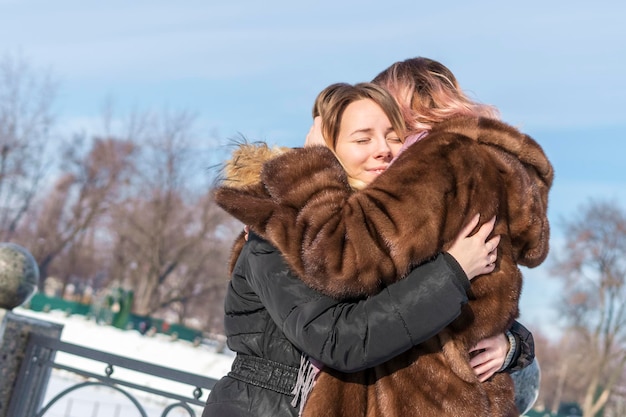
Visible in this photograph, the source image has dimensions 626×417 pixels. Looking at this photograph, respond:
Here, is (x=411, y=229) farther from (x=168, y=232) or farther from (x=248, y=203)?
(x=168, y=232)

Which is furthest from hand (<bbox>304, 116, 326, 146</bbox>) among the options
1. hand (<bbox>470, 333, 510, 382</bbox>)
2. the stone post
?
the stone post

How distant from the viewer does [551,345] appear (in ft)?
174

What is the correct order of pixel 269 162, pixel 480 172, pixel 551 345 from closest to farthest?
pixel 480 172 → pixel 269 162 → pixel 551 345

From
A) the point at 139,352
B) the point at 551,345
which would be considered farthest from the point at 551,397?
the point at 139,352

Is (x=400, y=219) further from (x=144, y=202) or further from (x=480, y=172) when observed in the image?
(x=144, y=202)

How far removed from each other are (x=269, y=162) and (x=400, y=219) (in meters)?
0.50

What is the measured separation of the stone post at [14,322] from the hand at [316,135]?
12.5 feet

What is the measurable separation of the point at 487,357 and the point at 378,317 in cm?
48

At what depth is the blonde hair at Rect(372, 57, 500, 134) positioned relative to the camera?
2.50m

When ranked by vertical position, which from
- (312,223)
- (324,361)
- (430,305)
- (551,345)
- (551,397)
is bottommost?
(551,397)

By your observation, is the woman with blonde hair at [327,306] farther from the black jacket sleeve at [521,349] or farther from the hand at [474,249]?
the black jacket sleeve at [521,349]

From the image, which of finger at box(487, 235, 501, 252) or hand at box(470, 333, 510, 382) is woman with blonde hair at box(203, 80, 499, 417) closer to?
finger at box(487, 235, 501, 252)

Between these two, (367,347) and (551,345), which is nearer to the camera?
(367,347)

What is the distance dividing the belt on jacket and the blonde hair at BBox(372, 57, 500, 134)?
2.97ft
